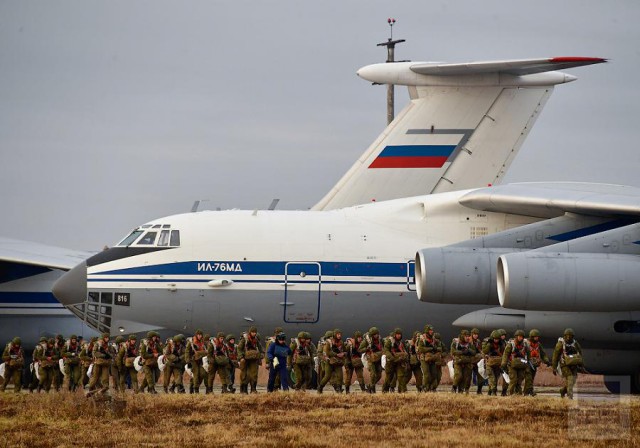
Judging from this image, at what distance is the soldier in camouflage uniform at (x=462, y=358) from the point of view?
57.6 feet

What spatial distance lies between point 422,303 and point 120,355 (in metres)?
5.05

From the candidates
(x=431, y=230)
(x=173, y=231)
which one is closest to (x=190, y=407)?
(x=173, y=231)

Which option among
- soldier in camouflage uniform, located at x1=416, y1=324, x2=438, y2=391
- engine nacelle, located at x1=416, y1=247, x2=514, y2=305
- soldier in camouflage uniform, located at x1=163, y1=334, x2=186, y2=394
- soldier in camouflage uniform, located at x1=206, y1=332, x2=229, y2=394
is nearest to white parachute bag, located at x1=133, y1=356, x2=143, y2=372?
soldier in camouflage uniform, located at x1=163, y1=334, x2=186, y2=394

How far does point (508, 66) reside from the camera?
67.4ft

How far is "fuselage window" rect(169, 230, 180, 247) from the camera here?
19.3 metres

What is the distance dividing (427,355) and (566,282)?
242 cm

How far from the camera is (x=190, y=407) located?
50.0ft

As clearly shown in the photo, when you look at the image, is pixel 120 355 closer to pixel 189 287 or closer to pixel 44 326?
pixel 189 287

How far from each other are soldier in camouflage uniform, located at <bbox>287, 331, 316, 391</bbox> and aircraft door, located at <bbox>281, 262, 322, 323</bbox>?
1022mm

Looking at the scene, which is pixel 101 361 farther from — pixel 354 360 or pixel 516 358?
pixel 516 358

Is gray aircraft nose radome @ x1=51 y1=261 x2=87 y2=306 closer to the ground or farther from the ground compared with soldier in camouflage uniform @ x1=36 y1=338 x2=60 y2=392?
farther from the ground

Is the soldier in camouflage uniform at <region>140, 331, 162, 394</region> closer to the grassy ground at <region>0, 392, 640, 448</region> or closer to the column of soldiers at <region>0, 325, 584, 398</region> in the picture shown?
the column of soldiers at <region>0, 325, 584, 398</region>

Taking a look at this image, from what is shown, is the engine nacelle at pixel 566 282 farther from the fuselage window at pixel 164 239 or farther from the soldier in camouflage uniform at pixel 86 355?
the soldier in camouflage uniform at pixel 86 355

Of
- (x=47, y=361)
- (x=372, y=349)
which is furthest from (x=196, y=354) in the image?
(x=47, y=361)
